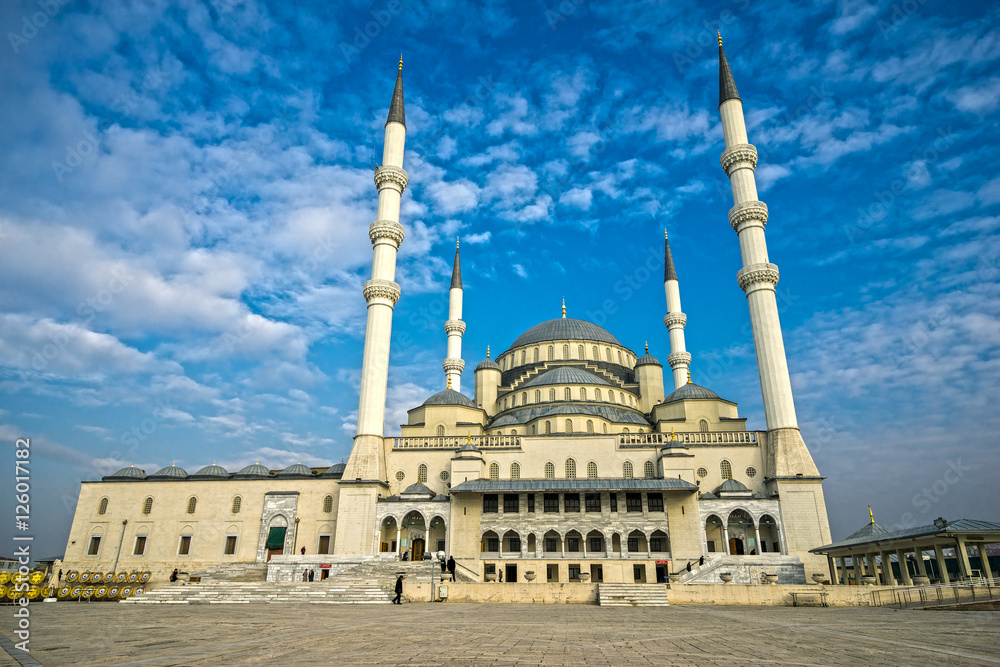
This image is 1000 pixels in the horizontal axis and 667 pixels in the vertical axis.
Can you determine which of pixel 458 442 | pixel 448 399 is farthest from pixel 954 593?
pixel 448 399

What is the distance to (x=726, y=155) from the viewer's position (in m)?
40.0

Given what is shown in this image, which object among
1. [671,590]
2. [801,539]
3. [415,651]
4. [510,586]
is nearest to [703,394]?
[801,539]

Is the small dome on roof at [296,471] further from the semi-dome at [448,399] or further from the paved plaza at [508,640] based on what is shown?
the paved plaza at [508,640]

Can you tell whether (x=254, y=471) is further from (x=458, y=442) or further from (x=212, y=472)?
(x=458, y=442)

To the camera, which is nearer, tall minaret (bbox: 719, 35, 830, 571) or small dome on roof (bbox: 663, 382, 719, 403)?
tall minaret (bbox: 719, 35, 830, 571)

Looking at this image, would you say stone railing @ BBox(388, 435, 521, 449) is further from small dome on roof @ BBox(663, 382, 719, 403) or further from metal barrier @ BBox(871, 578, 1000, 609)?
metal barrier @ BBox(871, 578, 1000, 609)

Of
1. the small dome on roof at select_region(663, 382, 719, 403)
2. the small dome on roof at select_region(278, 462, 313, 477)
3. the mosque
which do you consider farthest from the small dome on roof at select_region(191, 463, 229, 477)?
the small dome on roof at select_region(663, 382, 719, 403)

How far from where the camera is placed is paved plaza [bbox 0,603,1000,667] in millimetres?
8047

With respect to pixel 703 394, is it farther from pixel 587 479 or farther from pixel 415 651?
pixel 415 651

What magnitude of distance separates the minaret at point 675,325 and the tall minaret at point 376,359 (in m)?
24.6

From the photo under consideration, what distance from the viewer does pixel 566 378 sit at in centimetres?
4222

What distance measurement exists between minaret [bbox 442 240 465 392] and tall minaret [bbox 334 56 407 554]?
12.6 meters

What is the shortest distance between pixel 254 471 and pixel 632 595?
2660 centimetres

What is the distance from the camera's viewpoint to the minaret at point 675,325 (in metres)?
49.2
